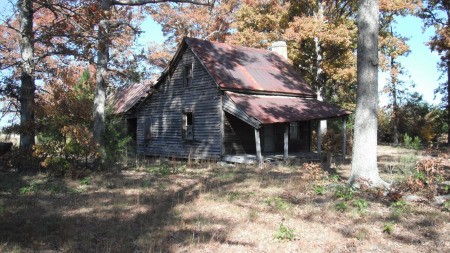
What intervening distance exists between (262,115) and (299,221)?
32.7 ft

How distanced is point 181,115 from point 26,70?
9102 millimetres

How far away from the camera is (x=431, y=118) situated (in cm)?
3538

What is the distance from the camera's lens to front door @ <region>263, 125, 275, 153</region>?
21344 mm

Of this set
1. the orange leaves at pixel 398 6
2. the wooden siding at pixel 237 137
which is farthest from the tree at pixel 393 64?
the wooden siding at pixel 237 137

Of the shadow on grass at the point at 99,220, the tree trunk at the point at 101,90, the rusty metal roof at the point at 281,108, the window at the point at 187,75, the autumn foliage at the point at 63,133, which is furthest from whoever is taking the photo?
the window at the point at 187,75

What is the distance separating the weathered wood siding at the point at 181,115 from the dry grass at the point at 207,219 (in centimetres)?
855

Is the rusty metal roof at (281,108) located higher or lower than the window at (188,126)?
higher

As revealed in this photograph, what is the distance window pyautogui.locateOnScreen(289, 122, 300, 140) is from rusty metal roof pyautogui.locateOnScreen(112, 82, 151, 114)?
33.7 ft

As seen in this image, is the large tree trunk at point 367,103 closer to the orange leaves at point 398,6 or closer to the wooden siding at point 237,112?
the wooden siding at point 237,112

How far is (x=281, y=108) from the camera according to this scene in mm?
19109

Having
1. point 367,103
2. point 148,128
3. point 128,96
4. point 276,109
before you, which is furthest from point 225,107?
point 128,96

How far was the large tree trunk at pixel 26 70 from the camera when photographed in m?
14.3

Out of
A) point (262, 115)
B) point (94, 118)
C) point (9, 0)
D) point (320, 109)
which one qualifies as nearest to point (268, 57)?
point (320, 109)

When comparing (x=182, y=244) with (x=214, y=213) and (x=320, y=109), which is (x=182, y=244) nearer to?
(x=214, y=213)
